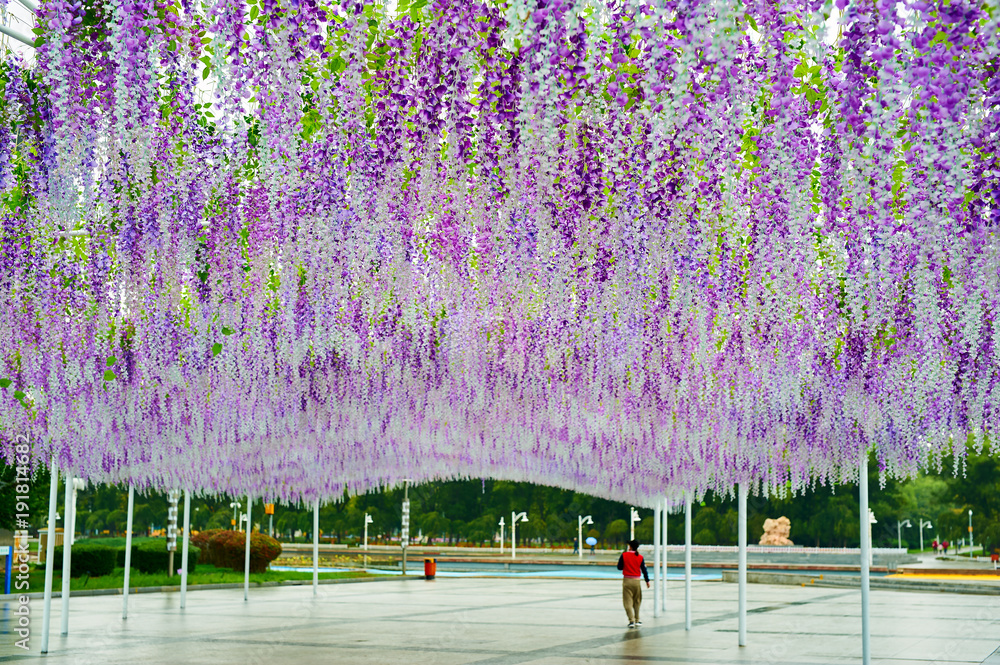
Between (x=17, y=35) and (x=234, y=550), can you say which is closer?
(x=17, y=35)

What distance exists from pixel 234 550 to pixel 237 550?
191 mm

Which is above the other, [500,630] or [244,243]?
[244,243]

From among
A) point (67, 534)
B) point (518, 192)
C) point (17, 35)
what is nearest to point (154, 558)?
point (67, 534)

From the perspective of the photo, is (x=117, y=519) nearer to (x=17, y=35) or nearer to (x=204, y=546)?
(x=204, y=546)

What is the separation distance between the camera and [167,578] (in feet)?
96.0

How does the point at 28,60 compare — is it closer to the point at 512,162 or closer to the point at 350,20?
the point at 350,20

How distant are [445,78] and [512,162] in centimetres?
54

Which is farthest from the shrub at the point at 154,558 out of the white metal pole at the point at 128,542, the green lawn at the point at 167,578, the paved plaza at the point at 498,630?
the white metal pole at the point at 128,542

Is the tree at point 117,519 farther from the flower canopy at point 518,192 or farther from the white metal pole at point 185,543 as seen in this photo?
the flower canopy at point 518,192

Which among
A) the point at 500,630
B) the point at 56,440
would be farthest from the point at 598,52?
the point at 500,630

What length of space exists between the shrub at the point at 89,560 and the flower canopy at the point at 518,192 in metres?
19.2

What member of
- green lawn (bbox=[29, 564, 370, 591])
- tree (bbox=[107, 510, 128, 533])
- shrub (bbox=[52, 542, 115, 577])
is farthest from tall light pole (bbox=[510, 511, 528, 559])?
tree (bbox=[107, 510, 128, 533])

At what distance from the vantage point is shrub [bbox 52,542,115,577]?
93.0 feet

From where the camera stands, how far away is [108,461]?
1672 cm
